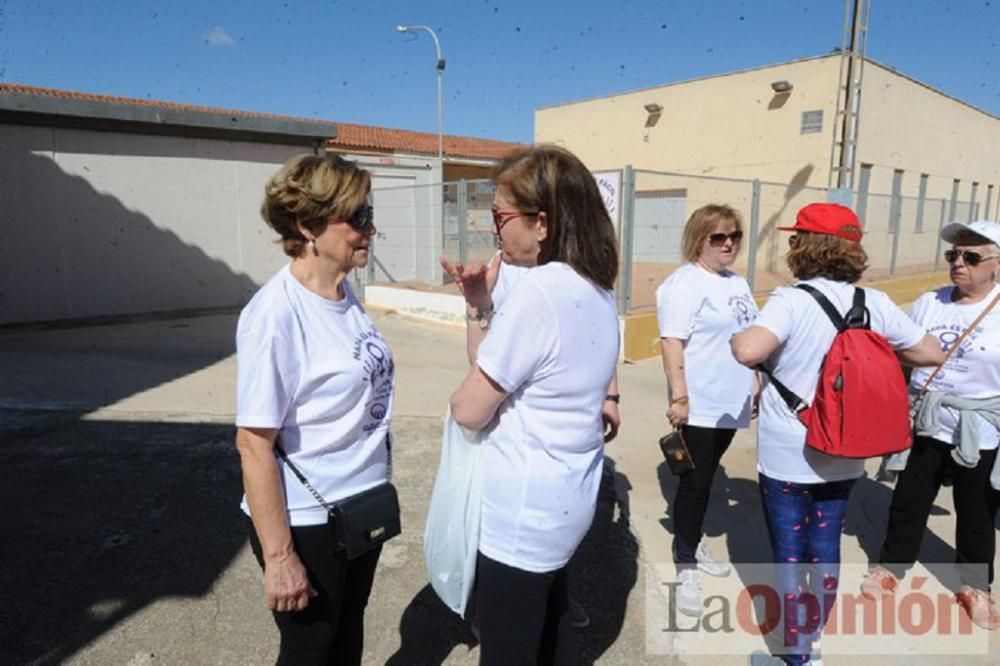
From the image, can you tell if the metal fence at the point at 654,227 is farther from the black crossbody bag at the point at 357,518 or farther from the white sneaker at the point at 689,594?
the black crossbody bag at the point at 357,518

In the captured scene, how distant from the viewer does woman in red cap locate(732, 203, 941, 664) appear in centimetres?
213

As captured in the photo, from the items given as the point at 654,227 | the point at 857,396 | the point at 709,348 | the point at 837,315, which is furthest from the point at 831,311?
the point at 654,227

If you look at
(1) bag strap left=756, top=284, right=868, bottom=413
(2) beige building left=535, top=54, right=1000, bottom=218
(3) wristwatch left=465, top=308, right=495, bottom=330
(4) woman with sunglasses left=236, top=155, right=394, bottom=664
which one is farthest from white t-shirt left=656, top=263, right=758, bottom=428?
(2) beige building left=535, top=54, right=1000, bottom=218

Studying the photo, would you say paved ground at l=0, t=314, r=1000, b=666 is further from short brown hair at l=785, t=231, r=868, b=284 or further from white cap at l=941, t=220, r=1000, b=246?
white cap at l=941, t=220, r=1000, b=246

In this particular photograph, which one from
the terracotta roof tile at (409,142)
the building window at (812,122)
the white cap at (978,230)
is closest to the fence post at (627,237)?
the white cap at (978,230)

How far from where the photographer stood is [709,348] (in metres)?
2.84

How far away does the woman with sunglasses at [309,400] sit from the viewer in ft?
4.97

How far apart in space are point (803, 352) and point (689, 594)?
4.32ft

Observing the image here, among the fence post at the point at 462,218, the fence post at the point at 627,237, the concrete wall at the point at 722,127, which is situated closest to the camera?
the fence post at the point at 627,237

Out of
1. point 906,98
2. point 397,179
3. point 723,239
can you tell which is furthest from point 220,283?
point 906,98

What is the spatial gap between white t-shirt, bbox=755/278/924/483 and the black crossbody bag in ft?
4.53

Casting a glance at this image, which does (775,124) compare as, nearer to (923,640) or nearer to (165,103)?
(923,640)

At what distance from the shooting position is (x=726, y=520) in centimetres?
371

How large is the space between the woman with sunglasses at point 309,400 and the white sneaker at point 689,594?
1.66 metres
